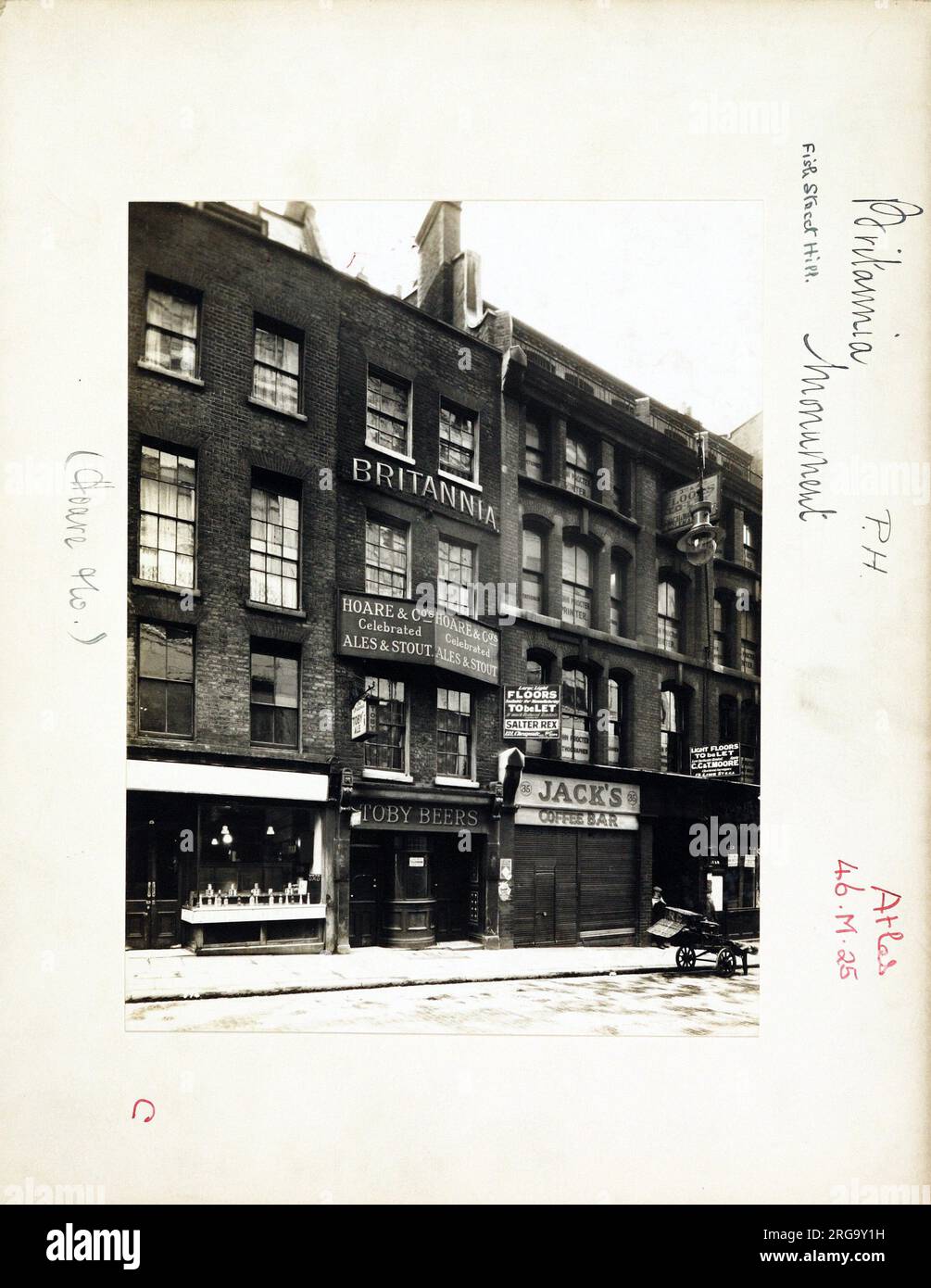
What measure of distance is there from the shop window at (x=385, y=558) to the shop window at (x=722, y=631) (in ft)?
9.45

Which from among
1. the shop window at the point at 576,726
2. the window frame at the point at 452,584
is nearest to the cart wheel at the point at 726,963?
the shop window at the point at 576,726

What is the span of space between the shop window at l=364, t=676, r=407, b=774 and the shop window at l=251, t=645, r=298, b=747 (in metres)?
0.80

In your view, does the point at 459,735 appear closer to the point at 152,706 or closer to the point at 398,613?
the point at 398,613

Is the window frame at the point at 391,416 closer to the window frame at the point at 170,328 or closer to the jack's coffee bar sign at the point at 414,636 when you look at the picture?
the jack's coffee bar sign at the point at 414,636

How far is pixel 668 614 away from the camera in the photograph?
870 centimetres

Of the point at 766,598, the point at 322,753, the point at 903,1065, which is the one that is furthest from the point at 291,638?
the point at 903,1065

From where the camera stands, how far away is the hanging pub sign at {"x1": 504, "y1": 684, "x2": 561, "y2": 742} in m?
7.61

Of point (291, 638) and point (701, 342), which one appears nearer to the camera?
point (701, 342)

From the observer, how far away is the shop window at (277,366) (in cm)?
731

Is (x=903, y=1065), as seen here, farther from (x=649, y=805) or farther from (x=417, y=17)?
(x=417, y=17)

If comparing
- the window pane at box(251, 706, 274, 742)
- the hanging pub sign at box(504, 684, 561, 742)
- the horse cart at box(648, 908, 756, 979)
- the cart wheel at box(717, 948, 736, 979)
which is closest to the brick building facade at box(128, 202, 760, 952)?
the window pane at box(251, 706, 274, 742)

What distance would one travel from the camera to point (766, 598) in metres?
5.79

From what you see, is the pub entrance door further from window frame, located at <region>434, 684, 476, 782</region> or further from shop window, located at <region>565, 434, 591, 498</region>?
shop window, located at <region>565, 434, 591, 498</region>
